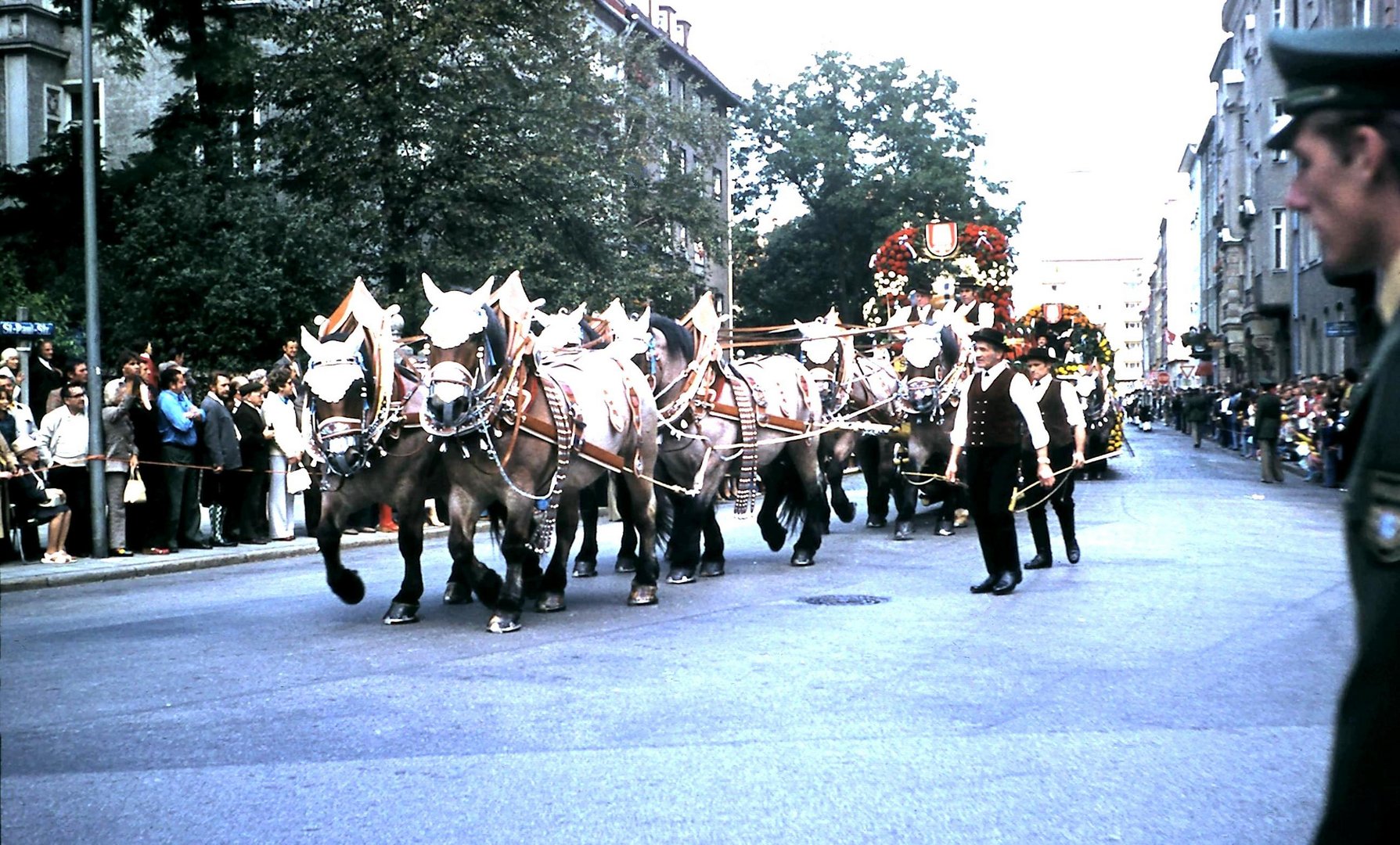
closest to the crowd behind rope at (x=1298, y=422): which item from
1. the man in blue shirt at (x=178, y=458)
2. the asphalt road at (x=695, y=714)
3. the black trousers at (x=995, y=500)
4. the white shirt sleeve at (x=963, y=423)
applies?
the white shirt sleeve at (x=963, y=423)

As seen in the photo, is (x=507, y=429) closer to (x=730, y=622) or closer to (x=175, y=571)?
(x=730, y=622)

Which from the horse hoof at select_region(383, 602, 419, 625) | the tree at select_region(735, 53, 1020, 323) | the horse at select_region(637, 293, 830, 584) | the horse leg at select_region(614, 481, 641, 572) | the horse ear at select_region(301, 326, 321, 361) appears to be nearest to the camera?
the horse ear at select_region(301, 326, 321, 361)

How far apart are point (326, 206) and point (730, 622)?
68.9 ft

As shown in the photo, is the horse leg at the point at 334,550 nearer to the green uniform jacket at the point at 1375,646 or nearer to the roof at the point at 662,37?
the green uniform jacket at the point at 1375,646

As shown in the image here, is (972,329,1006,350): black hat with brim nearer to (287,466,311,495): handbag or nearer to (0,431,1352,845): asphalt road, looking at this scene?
(0,431,1352,845): asphalt road

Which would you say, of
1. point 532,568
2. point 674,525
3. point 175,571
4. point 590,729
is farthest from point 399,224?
point 590,729

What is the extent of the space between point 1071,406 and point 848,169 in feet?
151

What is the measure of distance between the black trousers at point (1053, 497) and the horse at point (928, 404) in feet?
6.30

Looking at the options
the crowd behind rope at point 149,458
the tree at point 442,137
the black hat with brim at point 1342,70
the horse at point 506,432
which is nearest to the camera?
the black hat with brim at point 1342,70

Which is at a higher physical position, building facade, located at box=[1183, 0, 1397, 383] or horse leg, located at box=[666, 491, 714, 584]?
building facade, located at box=[1183, 0, 1397, 383]

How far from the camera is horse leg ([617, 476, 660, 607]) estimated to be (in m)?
11.8

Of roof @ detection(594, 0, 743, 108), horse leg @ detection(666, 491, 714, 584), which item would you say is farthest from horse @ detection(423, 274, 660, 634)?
roof @ detection(594, 0, 743, 108)

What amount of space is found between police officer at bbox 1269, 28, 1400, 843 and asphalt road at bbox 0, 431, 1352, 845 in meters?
3.34

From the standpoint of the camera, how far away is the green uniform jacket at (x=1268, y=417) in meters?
30.6
